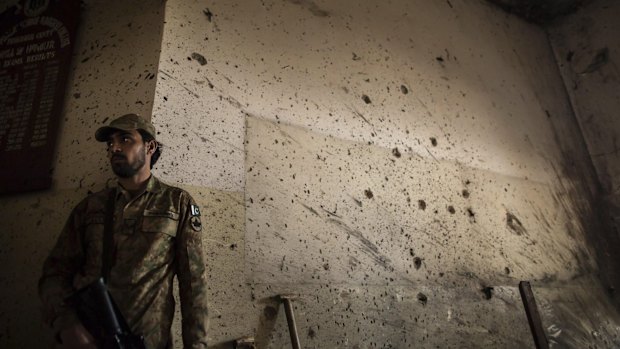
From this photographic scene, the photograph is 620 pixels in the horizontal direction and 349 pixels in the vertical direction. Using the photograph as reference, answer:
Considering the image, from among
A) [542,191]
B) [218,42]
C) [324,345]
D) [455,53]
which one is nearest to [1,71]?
[218,42]

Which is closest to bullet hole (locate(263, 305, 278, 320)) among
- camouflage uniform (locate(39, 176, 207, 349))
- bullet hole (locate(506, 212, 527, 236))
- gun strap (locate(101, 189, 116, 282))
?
camouflage uniform (locate(39, 176, 207, 349))

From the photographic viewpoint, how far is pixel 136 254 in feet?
4.07

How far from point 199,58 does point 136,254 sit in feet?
3.52

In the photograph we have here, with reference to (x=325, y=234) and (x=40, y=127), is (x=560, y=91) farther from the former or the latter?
(x=40, y=127)

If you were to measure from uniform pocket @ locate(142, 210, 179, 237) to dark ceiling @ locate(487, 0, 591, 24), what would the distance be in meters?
3.65

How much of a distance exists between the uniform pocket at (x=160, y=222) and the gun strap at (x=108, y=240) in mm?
105

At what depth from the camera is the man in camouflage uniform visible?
119cm

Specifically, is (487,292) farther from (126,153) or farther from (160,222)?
(126,153)

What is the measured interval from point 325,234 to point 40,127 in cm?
145

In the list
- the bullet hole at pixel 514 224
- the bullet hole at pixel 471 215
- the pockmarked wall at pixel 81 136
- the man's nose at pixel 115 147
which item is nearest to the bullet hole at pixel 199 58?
the pockmarked wall at pixel 81 136

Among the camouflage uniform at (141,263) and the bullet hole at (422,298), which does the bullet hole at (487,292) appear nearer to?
the bullet hole at (422,298)

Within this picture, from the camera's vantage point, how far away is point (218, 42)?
202cm

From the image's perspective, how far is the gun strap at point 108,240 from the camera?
1.22 m

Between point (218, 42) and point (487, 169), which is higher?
point (218, 42)
